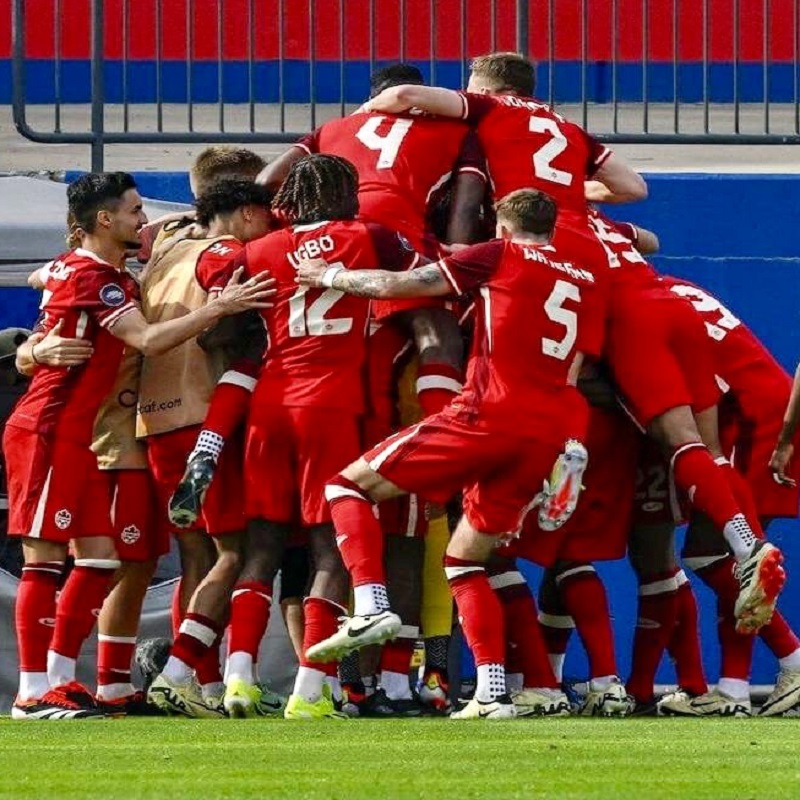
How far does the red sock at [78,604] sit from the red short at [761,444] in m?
2.45

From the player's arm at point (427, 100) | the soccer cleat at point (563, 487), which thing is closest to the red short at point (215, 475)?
the soccer cleat at point (563, 487)

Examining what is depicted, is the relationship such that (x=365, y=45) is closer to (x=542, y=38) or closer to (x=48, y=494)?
(x=542, y=38)

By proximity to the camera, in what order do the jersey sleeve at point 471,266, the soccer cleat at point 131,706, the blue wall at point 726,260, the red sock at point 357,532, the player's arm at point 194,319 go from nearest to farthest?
the red sock at point 357,532 → the jersey sleeve at point 471,266 → the player's arm at point 194,319 → the soccer cleat at point 131,706 → the blue wall at point 726,260

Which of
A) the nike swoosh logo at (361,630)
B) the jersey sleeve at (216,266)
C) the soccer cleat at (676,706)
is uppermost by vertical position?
the jersey sleeve at (216,266)

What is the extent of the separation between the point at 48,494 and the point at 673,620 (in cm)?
246

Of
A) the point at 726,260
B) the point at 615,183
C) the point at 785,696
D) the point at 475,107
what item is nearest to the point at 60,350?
the point at 475,107

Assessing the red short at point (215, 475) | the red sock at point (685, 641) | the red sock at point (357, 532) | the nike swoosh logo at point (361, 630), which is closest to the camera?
the nike swoosh logo at point (361, 630)

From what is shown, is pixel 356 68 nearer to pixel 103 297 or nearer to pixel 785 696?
pixel 103 297

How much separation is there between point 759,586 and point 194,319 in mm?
2241

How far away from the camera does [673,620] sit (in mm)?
9312

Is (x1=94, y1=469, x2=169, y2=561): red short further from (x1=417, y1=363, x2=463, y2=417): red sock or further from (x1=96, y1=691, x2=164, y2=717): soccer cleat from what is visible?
(x1=417, y1=363, x2=463, y2=417): red sock

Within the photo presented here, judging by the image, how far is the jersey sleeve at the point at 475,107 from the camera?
9.08 meters

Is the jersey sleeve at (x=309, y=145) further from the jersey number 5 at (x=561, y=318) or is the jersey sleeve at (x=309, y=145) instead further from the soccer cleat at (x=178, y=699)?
the soccer cleat at (x=178, y=699)

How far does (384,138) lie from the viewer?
9141mm
